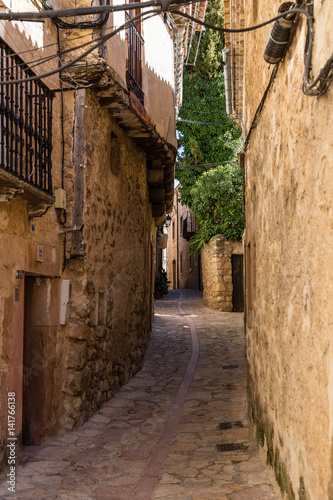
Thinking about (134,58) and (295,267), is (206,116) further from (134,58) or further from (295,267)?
(295,267)

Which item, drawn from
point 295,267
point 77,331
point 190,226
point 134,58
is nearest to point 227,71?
point 134,58

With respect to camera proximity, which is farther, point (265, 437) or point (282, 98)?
point (265, 437)

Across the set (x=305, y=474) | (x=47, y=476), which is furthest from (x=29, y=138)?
(x=305, y=474)

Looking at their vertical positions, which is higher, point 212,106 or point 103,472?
point 212,106

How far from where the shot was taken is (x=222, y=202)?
19.8 m

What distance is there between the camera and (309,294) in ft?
11.5

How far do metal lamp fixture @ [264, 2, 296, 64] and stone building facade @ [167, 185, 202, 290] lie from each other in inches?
815

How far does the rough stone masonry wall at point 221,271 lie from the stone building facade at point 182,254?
5.62 m

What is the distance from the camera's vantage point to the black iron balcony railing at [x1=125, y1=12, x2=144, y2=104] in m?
8.43

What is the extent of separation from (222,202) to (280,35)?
15.7 meters

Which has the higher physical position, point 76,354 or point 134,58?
point 134,58

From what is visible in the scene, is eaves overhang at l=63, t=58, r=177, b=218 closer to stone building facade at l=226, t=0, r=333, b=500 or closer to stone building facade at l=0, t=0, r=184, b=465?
stone building facade at l=0, t=0, r=184, b=465

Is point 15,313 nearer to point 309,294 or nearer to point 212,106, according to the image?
point 309,294

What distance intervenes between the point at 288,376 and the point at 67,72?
498 centimetres
